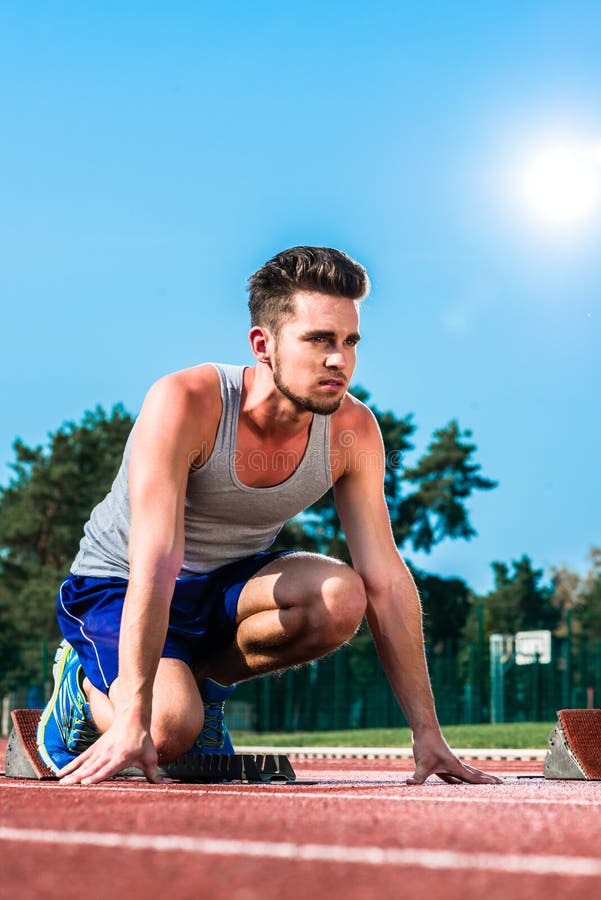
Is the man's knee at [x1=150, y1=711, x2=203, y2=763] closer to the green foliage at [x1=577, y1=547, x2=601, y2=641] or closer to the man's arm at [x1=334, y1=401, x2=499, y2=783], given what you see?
the man's arm at [x1=334, y1=401, x2=499, y2=783]

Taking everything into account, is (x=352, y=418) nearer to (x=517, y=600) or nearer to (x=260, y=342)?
(x=260, y=342)

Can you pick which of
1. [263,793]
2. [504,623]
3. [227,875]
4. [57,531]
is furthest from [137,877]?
[504,623]

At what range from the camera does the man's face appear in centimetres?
371

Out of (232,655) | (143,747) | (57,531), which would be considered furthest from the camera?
(57,531)

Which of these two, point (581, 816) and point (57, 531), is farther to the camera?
point (57, 531)

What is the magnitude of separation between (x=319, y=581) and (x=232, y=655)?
479mm

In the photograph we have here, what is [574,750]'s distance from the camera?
427 cm

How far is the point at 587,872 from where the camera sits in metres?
1.58

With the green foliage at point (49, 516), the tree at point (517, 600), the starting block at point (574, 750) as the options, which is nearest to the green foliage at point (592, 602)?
the tree at point (517, 600)

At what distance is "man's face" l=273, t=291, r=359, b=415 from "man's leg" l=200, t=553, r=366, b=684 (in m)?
Result: 0.53

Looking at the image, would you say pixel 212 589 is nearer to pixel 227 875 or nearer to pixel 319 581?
pixel 319 581

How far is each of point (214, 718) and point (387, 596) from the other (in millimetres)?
761

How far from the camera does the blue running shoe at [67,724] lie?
4.16 metres

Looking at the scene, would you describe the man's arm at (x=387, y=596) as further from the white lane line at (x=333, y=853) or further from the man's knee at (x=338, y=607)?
the white lane line at (x=333, y=853)
